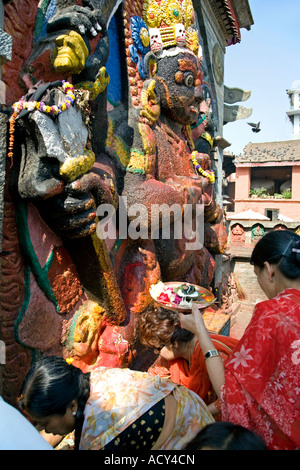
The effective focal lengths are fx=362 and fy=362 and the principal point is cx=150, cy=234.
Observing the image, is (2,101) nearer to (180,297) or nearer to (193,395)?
(180,297)

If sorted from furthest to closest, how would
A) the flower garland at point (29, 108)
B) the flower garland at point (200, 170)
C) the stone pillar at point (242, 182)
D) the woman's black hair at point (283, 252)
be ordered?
the stone pillar at point (242, 182)
the flower garland at point (200, 170)
the flower garland at point (29, 108)
the woman's black hair at point (283, 252)

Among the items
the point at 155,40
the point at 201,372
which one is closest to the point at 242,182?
the point at 155,40

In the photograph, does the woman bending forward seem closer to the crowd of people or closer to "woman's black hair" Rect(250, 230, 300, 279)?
the crowd of people

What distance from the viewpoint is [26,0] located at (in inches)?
86.2

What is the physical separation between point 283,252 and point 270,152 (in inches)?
846

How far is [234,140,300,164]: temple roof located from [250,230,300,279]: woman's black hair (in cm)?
2049

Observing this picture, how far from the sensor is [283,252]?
1.72 metres

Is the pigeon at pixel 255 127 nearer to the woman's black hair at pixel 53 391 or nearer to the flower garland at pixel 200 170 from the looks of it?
the flower garland at pixel 200 170

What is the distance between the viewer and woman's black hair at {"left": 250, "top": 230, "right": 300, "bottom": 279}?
1.71 meters

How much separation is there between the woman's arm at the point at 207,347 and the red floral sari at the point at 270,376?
0.11m

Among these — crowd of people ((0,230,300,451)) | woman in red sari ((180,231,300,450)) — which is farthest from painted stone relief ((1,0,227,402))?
woman in red sari ((180,231,300,450))

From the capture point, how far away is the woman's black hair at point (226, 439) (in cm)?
94

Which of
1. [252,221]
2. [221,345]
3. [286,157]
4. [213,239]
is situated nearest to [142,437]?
[221,345]

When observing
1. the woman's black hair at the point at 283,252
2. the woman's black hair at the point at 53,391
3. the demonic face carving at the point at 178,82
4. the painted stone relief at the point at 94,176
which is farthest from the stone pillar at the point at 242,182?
the woman's black hair at the point at 53,391
